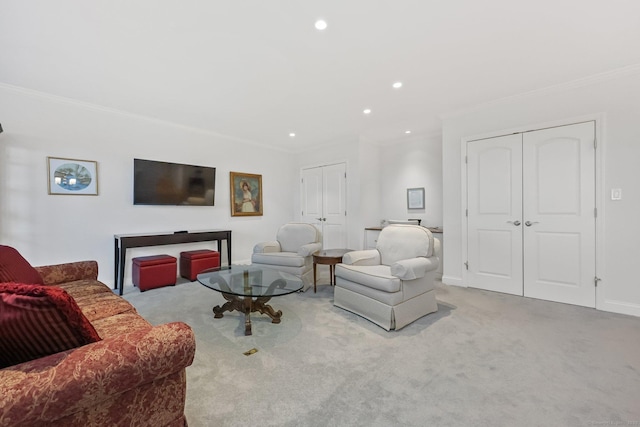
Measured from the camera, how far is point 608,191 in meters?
2.82

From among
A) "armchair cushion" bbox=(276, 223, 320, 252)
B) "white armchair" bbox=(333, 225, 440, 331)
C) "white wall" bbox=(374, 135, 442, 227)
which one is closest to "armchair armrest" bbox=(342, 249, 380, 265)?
"white armchair" bbox=(333, 225, 440, 331)

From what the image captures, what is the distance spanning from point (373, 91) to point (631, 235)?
298 centimetres

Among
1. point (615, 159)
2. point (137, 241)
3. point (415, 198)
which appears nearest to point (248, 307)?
point (137, 241)

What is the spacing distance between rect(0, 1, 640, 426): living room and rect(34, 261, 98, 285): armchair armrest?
1204 millimetres

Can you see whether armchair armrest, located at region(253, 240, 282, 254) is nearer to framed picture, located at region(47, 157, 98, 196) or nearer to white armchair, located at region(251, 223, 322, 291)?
white armchair, located at region(251, 223, 322, 291)

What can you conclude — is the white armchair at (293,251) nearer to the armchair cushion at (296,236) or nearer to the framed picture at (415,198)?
the armchair cushion at (296,236)

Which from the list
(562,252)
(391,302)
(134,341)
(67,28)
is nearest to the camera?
(134,341)

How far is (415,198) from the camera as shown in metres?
4.96

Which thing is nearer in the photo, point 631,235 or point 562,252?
point 631,235

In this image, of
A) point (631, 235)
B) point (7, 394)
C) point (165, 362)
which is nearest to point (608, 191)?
point (631, 235)

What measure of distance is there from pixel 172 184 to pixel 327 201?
9.02 feet

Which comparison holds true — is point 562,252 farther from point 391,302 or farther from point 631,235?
point 391,302

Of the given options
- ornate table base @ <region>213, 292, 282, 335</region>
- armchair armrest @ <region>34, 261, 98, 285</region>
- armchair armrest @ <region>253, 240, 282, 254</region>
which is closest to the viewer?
armchair armrest @ <region>34, 261, 98, 285</region>

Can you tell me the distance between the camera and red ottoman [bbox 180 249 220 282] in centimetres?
407
